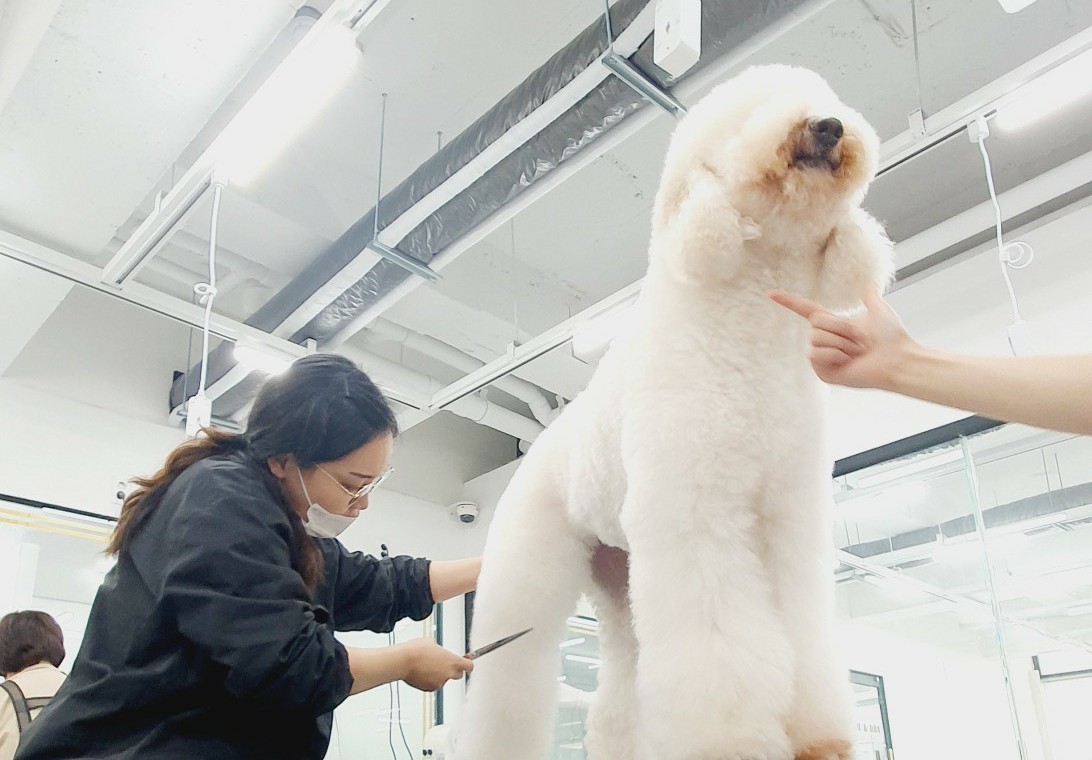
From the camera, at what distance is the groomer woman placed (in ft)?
3.18

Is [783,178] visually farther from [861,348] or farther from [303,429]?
[303,429]

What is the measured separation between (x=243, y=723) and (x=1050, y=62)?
2.37 metres

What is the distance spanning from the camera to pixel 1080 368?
77 centimetres

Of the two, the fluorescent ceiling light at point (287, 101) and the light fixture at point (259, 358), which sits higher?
the fluorescent ceiling light at point (287, 101)

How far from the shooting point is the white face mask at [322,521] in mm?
1307

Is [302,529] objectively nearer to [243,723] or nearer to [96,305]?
[243,723]

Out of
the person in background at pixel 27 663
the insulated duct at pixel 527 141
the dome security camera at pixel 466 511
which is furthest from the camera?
the dome security camera at pixel 466 511

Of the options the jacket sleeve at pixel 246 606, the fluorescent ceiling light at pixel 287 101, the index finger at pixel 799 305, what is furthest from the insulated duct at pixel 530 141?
the jacket sleeve at pixel 246 606

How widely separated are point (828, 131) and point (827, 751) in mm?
709

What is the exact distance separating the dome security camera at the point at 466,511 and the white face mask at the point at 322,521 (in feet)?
13.9

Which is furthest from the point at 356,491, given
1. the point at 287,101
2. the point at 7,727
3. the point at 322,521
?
the point at 7,727

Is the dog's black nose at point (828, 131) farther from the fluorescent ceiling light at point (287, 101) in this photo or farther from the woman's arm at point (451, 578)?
the fluorescent ceiling light at point (287, 101)

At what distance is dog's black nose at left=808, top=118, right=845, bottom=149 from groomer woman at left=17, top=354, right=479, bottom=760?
0.73 meters

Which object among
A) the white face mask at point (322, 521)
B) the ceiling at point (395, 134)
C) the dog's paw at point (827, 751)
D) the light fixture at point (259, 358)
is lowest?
the dog's paw at point (827, 751)
